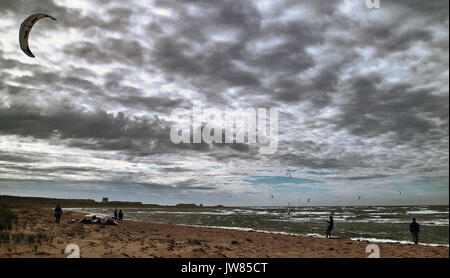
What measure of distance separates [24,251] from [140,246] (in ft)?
17.1

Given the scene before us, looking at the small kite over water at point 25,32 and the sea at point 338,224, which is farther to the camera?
the sea at point 338,224

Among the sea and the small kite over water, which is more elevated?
the small kite over water

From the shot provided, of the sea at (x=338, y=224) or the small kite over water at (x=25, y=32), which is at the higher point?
the small kite over water at (x=25, y=32)

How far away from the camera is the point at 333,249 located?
57.8 feet

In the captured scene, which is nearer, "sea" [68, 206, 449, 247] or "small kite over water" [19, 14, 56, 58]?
"small kite over water" [19, 14, 56, 58]

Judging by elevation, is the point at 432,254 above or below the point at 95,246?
below

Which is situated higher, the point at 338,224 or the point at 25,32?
the point at 25,32

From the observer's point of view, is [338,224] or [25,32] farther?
[338,224]
